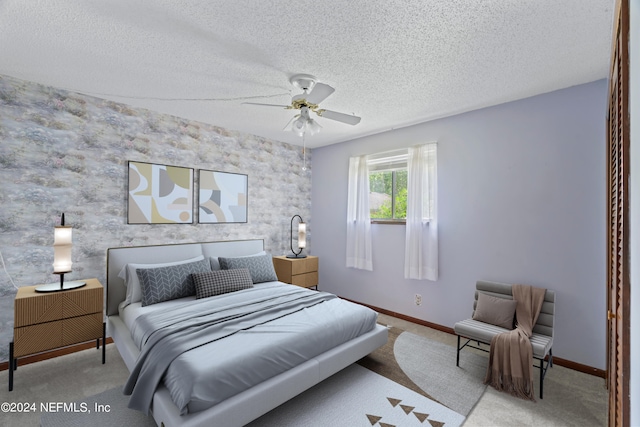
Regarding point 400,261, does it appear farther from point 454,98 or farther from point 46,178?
point 46,178

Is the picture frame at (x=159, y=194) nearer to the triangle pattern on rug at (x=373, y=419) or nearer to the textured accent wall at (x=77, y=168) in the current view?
the textured accent wall at (x=77, y=168)

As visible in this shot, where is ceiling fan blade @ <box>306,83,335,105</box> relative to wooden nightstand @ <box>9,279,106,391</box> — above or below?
above

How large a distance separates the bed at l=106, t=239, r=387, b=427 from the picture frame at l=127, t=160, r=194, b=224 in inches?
15.6

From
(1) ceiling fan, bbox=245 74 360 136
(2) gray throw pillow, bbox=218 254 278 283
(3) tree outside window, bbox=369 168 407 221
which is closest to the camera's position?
(1) ceiling fan, bbox=245 74 360 136

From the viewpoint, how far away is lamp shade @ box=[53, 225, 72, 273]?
2.72 meters

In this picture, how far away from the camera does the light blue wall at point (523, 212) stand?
273 cm

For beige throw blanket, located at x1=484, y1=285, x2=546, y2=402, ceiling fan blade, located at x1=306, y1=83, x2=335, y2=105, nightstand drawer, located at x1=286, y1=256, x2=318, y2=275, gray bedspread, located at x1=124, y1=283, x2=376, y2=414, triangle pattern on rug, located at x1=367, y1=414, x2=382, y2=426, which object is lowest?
triangle pattern on rug, located at x1=367, y1=414, x2=382, y2=426

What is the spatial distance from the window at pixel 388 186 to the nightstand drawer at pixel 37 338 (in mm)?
3789

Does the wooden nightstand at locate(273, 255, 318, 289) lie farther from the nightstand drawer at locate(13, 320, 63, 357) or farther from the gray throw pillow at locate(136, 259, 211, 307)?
the nightstand drawer at locate(13, 320, 63, 357)

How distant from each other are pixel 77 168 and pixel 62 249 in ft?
2.98

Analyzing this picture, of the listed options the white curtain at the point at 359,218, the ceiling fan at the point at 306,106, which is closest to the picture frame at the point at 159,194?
the ceiling fan at the point at 306,106

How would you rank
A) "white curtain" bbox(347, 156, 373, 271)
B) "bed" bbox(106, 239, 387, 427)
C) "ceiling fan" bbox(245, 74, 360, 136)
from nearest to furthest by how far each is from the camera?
"bed" bbox(106, 239, 387, 427)
"ceiling fan" bbox(245, 74, 360, 136)
"white curtain" bbox(347, 156, 373, 271)

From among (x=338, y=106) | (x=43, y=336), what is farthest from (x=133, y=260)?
(x=338, y=106)

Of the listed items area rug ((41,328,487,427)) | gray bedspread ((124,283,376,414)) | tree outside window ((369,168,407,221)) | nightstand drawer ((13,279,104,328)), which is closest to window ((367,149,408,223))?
tree outside window ((369,168,407,221))
